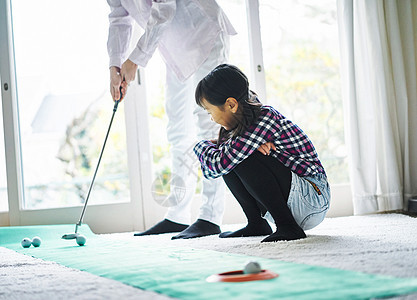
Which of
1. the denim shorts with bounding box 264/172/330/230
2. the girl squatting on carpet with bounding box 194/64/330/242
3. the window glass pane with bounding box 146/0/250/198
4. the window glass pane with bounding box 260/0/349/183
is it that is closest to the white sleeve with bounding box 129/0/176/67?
the girl squatting on carpet with bounding box 194/64/330/242

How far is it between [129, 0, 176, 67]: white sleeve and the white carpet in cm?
72

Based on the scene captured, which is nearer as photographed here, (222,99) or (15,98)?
(222,99)

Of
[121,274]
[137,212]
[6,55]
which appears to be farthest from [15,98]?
[121,274]

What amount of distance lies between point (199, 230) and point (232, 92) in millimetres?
615

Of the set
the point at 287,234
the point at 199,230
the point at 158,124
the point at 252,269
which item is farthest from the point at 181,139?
the point at 252,269

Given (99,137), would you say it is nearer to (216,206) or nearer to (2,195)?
(2,195)

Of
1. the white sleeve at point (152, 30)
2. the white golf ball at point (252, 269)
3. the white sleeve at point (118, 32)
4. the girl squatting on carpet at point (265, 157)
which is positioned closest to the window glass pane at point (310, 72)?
the white sleeve at point (118, 32)

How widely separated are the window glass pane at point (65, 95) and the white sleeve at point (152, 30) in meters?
0.95

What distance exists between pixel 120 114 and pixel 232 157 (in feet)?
4.73

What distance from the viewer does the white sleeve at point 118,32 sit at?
239 centimetres

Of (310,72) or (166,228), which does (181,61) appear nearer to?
(166,228)

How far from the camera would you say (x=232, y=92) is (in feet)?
6.13

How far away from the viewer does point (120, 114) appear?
309 centimetres

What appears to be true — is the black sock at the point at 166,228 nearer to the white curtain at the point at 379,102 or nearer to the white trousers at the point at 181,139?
the white trousers at the point at 181,139
